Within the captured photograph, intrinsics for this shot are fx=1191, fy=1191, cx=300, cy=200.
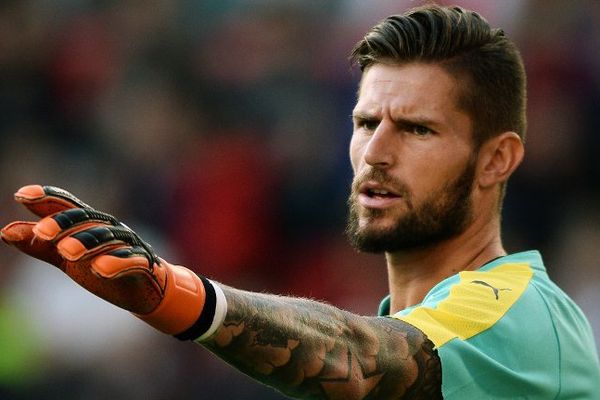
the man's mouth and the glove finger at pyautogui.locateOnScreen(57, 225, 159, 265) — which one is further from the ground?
the glove finger at pyautogui.locateOnScreen(57, 225, 159, 265)

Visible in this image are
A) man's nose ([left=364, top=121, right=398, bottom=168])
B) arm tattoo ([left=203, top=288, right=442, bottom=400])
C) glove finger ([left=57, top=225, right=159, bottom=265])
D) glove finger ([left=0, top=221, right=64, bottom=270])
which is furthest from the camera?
man's nose ([left=364, top=121, right=398, bottom=168])

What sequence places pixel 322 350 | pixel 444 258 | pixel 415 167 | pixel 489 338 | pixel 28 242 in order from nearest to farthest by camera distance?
pixel 28 242, pixel 322 350, pixel 489 338, pixel 415 167, pixel 444 258

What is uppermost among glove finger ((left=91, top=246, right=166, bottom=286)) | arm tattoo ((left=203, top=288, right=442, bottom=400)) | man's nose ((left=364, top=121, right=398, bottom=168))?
glove finger ((left=91, top=246, right=166, bottom=286))

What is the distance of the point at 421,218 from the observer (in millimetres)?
3986

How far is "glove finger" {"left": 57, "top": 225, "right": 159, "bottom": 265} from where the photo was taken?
2545 mm

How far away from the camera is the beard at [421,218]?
3975 millimetres

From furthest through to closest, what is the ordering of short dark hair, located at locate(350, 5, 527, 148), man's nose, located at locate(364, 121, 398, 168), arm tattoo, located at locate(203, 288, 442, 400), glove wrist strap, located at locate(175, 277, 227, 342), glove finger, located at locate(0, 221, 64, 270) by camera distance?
1. short dark hair, located at locate(350, 5, 527, 148)
2. man's nose, located at locate(364, 121, 398, 168)
3. arm tattoo, located at locate(203, 288, 442, 400)
4. glove wrist strap, located at locate(175, 277, 227, 342)
5. glove finger, located at locate(0, 221, 64, 270)

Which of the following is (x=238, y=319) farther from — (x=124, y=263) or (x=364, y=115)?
(x=364, y=115)

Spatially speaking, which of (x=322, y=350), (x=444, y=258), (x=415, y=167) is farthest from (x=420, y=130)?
(x=322, y=350)

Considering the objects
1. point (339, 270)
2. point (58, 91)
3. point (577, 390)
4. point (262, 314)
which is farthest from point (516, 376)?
point (58, 91)

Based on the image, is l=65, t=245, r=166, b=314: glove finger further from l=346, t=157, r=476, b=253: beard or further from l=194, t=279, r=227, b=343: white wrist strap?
l=346, t=157, r=476, b=253: beard

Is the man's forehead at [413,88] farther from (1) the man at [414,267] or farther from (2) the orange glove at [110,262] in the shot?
(2) the orange glove at [110,262]

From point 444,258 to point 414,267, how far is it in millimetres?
115

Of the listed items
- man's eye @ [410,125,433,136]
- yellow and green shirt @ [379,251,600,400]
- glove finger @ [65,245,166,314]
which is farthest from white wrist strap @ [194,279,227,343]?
man's eye @ [410,125,433,136]
